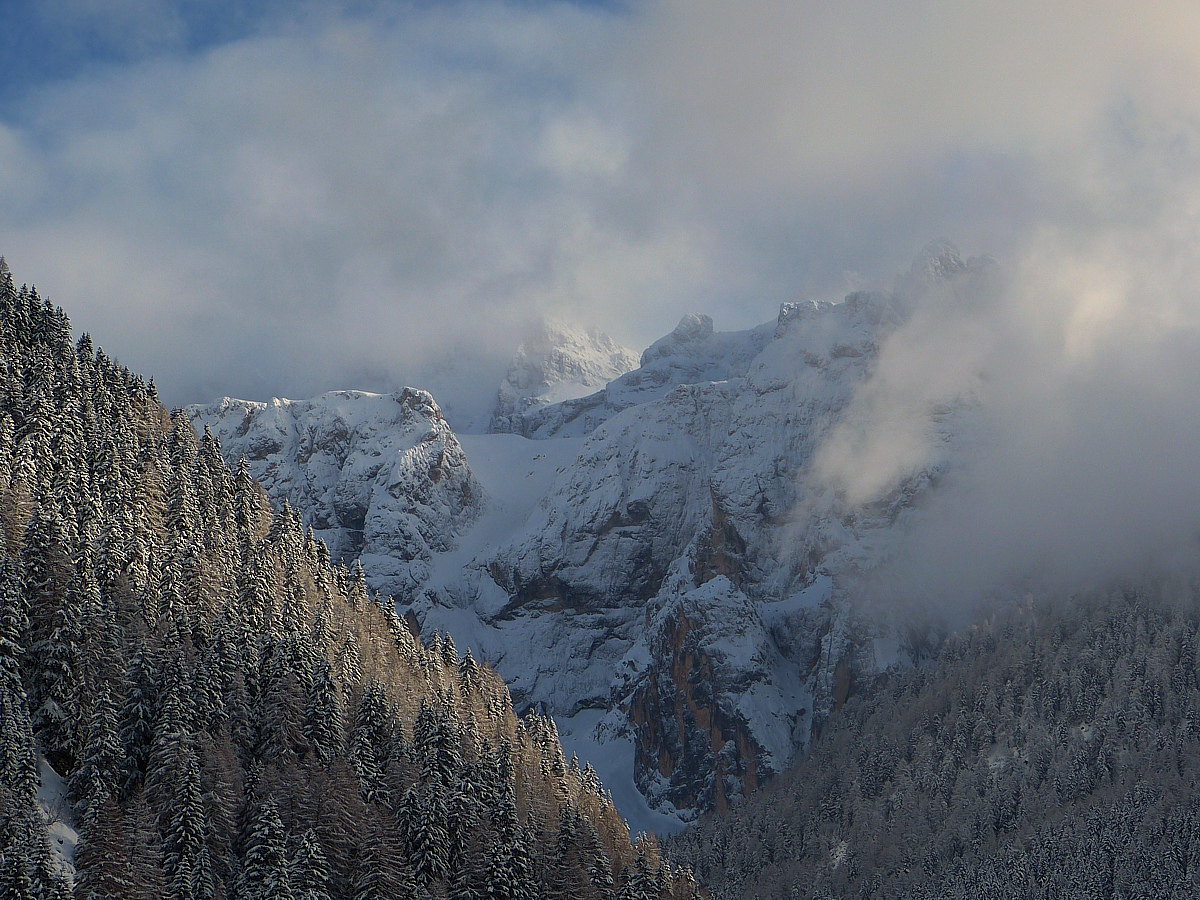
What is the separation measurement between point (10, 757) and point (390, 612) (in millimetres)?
66517

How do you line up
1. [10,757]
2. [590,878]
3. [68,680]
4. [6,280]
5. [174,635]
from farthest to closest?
[6,280] < [590,878] < [174,635] < [68,680] < [10,757]

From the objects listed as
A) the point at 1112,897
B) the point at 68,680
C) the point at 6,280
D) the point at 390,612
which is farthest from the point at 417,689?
the point at 1112,897

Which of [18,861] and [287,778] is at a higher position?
[287,778]

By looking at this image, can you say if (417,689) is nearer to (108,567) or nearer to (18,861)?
(108,567)

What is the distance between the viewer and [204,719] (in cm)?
9319

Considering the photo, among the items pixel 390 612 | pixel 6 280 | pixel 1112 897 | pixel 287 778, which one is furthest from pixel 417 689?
pixel 1112 897

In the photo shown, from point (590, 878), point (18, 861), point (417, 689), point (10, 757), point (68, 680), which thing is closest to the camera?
point (18, 861)

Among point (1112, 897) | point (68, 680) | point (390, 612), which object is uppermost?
point (390, 612)

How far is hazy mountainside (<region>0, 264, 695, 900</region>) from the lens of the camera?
272 ft

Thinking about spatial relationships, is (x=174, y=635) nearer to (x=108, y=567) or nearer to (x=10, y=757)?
(x=108, y=567)

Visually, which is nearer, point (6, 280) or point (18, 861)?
point (18, 861)

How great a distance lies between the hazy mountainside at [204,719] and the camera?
82.9 metres

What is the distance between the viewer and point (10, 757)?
79.2 metres

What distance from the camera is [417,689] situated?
124438mm
